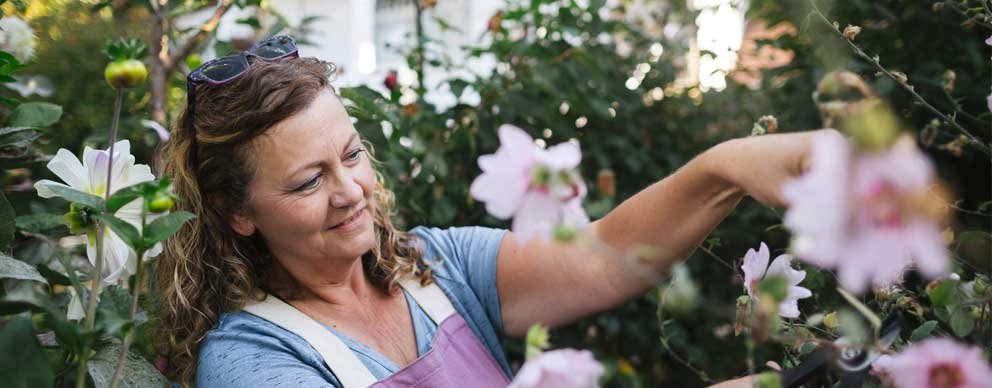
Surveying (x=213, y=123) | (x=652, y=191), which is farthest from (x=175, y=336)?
(x=652, y=191)

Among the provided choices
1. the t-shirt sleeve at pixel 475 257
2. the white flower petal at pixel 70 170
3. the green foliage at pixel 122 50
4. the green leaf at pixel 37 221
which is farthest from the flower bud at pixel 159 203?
the t-shirt sleeve at pixel 475 257

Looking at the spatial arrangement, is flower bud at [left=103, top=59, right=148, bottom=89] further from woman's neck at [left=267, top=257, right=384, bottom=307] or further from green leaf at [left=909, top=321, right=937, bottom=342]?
green leaf at [left=909, top=321, right=937, bottom=342]

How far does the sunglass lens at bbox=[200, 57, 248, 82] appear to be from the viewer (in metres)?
1.42

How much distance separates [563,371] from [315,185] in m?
0.86

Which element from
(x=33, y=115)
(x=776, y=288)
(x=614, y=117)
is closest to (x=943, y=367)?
(x=776, y=288)

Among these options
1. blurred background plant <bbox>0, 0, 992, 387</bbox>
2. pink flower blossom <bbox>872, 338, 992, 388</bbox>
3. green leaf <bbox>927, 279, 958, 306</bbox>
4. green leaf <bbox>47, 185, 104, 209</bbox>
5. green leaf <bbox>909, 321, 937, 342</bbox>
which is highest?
green leaf <bbox>47, 185, 104, 209</bbox>

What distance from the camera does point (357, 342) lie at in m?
1.45

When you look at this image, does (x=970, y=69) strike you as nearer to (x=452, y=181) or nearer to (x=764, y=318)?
(x=452, y=181)

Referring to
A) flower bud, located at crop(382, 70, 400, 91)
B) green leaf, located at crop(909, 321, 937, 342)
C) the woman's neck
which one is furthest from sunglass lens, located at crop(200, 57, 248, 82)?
green leaf, located at crop(909, 321, 937, 342)

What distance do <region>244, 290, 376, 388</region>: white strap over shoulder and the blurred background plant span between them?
20 centimetres

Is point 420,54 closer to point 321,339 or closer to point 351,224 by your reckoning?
point 351,224

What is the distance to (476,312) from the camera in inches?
63.5

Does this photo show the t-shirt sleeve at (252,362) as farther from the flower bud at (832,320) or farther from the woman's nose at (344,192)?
the flower bud at (832,320)

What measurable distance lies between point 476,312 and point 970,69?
132 centimetres
